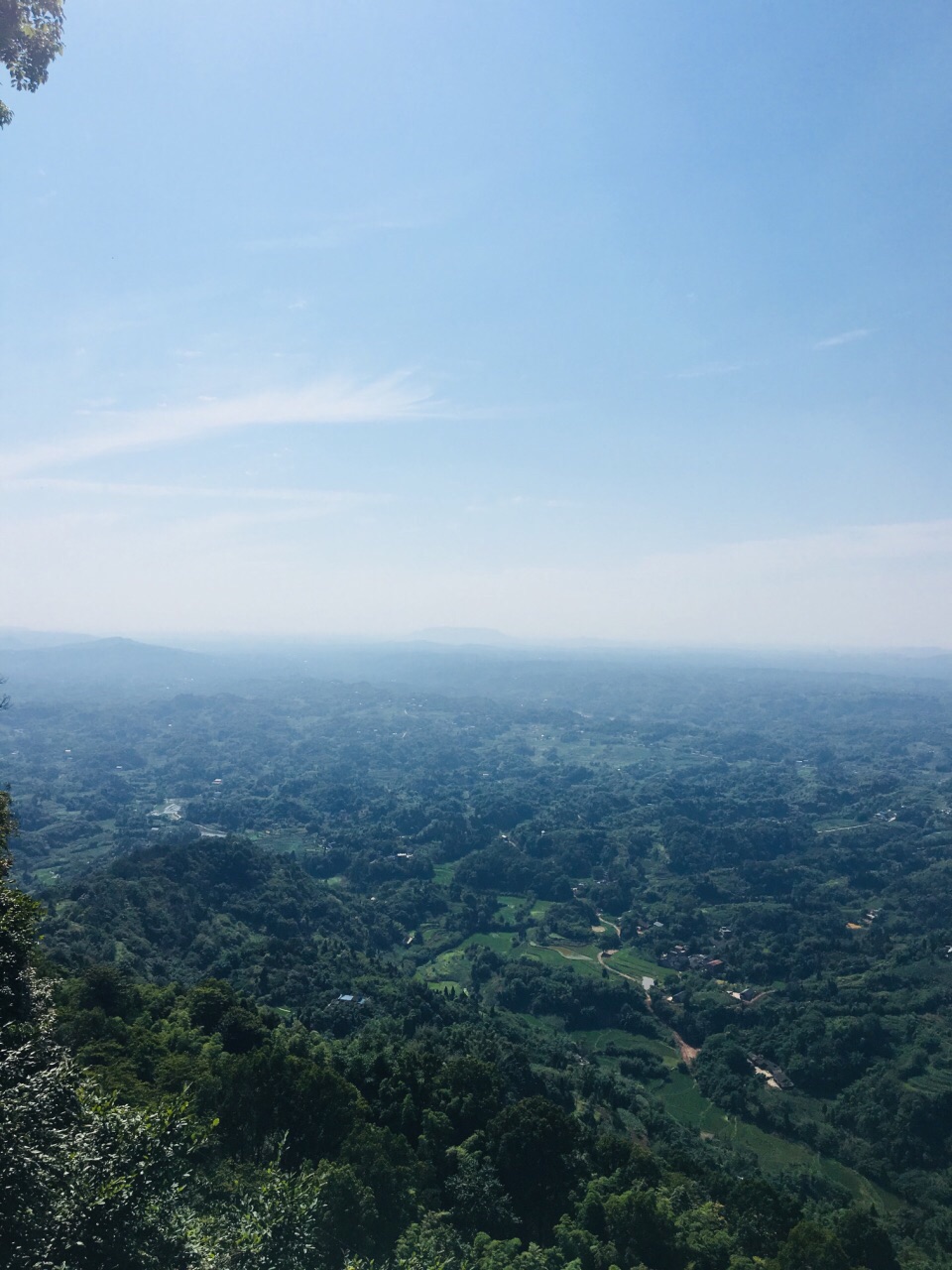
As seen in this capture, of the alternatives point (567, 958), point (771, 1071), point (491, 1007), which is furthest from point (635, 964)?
point (771, 1071)

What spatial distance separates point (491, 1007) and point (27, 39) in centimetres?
5089

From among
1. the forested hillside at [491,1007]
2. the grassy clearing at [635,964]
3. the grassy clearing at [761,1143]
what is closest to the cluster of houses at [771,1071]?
the forested hillside at [491,1007]

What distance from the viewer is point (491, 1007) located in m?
46.4

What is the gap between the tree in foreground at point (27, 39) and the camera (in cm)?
1097

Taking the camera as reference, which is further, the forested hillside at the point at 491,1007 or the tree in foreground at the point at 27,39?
the forested hillside at the point at 491,1007

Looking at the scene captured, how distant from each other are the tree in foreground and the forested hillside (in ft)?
50.4

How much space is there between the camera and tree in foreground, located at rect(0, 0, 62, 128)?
11.0 meters

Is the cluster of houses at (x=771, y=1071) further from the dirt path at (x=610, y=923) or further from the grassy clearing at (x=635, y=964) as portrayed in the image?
the dirt path at (x=610, y=923)

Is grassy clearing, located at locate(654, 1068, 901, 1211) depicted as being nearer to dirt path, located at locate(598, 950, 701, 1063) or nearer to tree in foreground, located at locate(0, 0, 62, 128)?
dirt path, located at locate(598, 950, 701, 1063)

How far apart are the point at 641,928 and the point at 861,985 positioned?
18479 millimetres

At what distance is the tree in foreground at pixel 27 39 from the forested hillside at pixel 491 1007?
15.4 metres

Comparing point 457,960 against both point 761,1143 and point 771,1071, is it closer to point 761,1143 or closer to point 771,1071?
point 771,1071

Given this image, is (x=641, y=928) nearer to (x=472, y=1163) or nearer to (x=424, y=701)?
(x=472, y=1163)

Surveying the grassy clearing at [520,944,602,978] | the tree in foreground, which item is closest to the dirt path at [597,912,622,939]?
the grassy clearing at [520,944,602,978]
